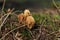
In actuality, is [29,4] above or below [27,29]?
above

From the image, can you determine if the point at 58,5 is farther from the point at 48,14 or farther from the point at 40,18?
the point at 40,18

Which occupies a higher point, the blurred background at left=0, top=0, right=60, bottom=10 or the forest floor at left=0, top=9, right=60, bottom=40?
the blurred background at left=0, top=0, right=60, bottom=10

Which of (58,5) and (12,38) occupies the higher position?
(58,5)

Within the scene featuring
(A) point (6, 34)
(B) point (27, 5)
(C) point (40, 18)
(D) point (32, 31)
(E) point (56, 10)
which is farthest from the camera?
(B) point (27, 5)

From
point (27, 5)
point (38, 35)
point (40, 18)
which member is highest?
point (27, 5)

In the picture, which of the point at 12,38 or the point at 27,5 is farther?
the point at 27,5

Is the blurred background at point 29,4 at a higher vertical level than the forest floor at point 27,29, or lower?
higher

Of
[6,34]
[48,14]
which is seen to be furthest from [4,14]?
[48,14]

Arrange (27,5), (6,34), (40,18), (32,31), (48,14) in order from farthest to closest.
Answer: (27,5), (48,14), (40,18), (32,31), (6,34)

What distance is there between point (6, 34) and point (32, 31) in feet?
1.16

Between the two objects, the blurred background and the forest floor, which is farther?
the blurred background

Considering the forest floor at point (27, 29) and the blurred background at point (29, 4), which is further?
the blurred background at point (29, 4)

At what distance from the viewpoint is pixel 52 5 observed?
3441mm

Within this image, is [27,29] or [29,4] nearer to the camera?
[27,29]
